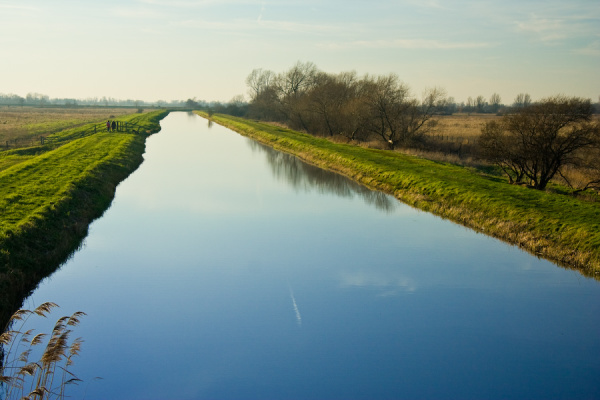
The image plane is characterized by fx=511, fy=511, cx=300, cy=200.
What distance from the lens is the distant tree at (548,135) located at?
18594 millimetres

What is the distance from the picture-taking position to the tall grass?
5.76 meters

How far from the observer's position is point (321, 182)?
23.9 metres

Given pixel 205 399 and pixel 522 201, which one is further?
pixel 522 201

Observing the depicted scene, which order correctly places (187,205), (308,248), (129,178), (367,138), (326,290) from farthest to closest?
1. (367,138)
2. (129,178)
3. (187,205)
4. (308,248)
5. (326,290)

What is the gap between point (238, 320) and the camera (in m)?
8.58

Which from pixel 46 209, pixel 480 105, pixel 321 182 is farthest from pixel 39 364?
pixel 480 105

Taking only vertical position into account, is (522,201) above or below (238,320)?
above

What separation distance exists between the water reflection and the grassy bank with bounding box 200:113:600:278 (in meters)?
0.78

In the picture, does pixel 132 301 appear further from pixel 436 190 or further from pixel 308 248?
pixel 436 190

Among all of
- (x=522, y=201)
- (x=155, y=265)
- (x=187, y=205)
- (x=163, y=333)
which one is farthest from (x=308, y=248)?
(x=522, y=201)

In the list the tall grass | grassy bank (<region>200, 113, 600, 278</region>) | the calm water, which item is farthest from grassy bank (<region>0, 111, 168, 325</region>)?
grassy bank (<region>200, 113, 600, 278</region>)

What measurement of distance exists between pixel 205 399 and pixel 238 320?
7.29 feet

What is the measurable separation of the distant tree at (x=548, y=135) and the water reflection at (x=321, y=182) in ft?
18.0

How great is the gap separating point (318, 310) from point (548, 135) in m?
14.2
